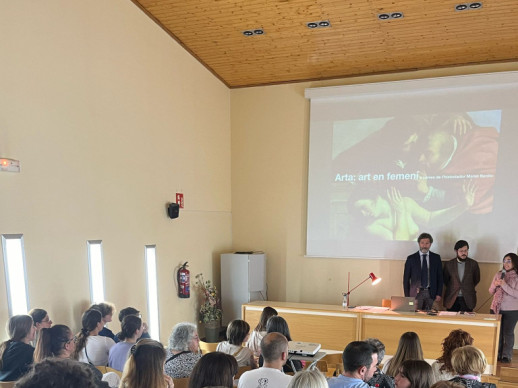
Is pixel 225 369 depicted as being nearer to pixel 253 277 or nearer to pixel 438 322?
pixel 438 322

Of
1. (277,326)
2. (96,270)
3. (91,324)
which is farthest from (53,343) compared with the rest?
(277,326)

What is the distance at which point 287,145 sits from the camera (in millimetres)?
7258

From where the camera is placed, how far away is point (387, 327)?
554 centimetres

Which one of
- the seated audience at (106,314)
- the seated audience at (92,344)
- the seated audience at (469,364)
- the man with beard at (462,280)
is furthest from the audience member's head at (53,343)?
the man with beard at (462,280)

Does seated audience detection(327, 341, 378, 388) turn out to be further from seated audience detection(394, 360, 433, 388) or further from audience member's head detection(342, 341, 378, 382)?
seated audience detection(394, 360, 433, 388)

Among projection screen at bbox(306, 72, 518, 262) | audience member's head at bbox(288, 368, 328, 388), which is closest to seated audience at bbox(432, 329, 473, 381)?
audience member's head at bbox(288, 368, 328, 388)

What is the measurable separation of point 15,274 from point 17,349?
736 millimetres

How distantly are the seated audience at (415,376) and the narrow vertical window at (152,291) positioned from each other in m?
3.58

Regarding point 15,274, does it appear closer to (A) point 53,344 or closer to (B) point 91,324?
(B) point 91,324

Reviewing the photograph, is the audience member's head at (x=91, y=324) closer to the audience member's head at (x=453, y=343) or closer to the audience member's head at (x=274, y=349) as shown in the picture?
the audience member's head at (x=274, y=349)

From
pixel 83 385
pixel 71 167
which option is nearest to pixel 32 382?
pixel 83 385

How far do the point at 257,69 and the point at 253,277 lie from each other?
3316mm

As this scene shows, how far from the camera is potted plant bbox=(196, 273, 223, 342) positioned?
20.8ft

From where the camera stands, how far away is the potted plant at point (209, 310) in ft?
20.8
